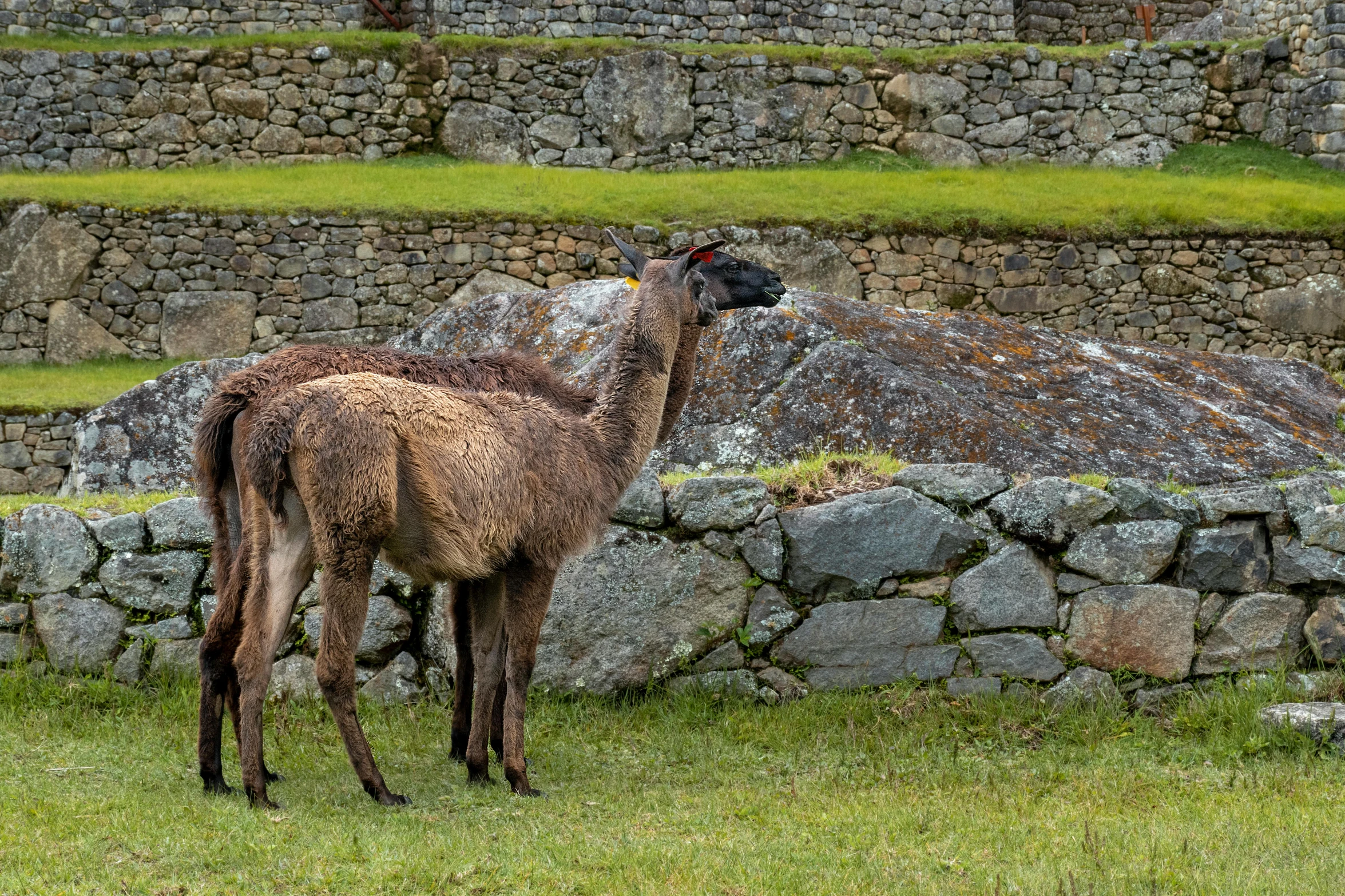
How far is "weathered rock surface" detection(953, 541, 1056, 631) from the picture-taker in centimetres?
708

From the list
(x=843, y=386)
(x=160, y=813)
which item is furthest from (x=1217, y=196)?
(x=160, y=813)

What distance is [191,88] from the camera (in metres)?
19.3

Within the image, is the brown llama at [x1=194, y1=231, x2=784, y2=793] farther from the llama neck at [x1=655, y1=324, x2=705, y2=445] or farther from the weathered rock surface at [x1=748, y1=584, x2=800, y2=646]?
the weathered rock surface at [x1=748, y1=584, x2=800, y2=646]

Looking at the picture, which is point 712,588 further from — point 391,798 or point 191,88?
point 191,88

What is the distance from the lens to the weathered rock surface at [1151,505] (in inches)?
279

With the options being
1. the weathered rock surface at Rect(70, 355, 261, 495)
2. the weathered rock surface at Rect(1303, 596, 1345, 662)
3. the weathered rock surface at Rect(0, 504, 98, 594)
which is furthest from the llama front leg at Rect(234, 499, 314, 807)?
the weathered rock surface at Rect(1303, 596, 1345, 662)

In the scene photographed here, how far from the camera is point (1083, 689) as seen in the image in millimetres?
6973

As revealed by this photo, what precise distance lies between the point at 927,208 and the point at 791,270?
2.00 meters

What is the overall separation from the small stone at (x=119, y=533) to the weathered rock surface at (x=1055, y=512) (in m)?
4.54

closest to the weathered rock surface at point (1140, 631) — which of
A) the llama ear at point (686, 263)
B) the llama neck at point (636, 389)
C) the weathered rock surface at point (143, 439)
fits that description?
the llama neck at point (636, 389)

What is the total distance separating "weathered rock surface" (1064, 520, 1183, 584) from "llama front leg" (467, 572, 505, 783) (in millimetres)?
2987

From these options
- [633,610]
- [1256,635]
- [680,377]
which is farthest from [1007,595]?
[680,377]

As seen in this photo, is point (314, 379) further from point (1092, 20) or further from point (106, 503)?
point (1092, 20)

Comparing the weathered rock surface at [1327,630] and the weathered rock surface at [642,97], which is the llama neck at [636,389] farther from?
the weathered rock surface at [642,97]
